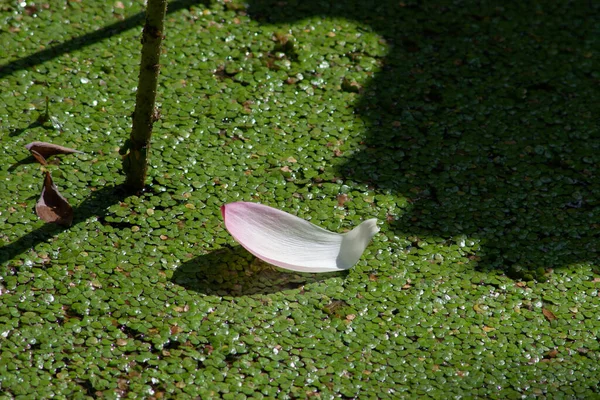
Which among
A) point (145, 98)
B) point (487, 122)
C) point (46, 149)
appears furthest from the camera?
point (487, 122)

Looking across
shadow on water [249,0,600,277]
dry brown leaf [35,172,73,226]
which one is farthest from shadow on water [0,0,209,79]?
dry brown leaf [35,172,73,226]

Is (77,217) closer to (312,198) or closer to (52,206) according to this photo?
(52,206)

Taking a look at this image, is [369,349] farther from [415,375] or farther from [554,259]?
[554,259]

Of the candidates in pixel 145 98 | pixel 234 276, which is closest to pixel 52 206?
pixel 145 98

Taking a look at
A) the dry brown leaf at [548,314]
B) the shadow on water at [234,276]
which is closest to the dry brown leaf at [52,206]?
the shadow on water at [234,276]

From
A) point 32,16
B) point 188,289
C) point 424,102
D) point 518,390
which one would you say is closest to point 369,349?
point 518,390
